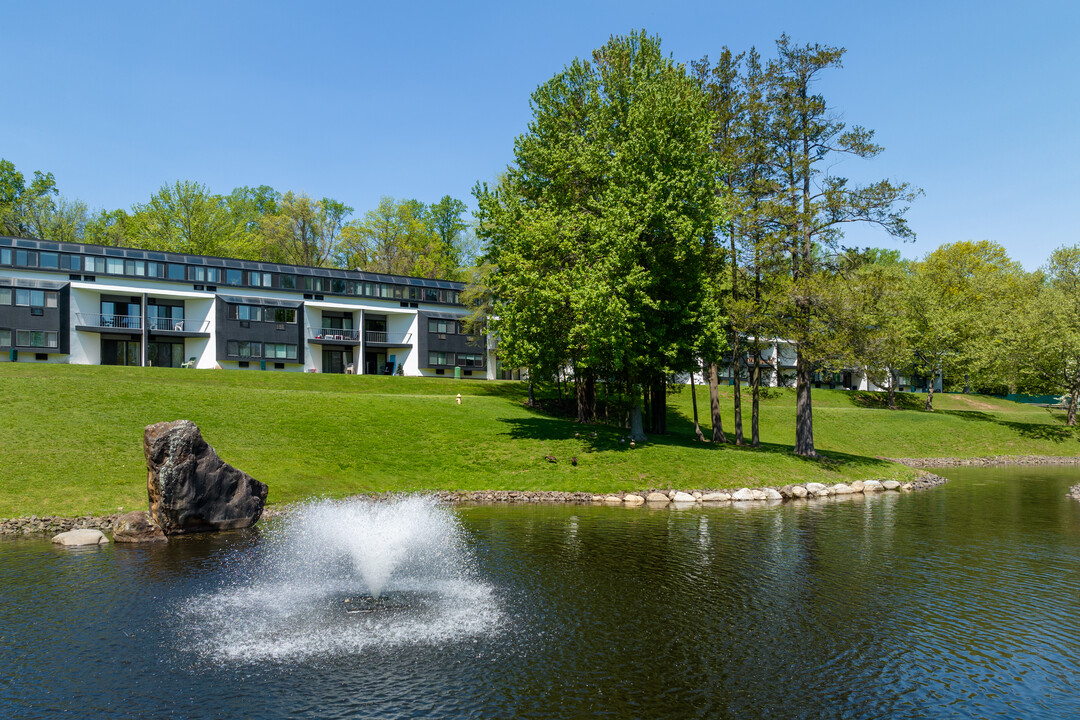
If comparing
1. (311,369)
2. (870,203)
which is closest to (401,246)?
(311,369)

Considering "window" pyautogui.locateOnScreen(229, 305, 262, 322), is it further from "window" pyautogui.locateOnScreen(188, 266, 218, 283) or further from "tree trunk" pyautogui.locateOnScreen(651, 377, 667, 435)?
"tree trunk" pyautogui.locateOnScreen(651, 377, 667, 435)

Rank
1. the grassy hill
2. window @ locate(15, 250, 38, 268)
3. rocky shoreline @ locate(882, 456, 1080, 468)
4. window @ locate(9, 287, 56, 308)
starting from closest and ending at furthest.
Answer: the grassy hill < rocky shoreline @ locate(882, 456, 1080, 468) < window @ locate(9, 287, 56, 308) < window @ locate(15, 250, 38, 268)

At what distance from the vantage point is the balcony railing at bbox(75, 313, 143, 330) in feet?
225

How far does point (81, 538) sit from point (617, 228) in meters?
29.4

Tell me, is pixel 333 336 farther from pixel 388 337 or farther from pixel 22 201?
pixel 22 201

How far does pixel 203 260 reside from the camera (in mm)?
75125

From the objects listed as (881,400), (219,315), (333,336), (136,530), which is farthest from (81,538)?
(881,400)

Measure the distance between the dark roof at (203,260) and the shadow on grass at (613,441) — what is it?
139ft

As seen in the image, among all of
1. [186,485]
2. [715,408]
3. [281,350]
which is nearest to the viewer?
[186,485]

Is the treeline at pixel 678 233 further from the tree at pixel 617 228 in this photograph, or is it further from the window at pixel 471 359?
the window at pixel 471 359

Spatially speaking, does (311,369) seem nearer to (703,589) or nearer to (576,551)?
(576,551)

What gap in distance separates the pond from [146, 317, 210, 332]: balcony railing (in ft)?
179

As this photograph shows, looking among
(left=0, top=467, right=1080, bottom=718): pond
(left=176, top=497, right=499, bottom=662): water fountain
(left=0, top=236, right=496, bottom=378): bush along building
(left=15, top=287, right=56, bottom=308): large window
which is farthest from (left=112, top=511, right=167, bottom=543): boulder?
(left=15, top=287, right=56, bottom=308): large window

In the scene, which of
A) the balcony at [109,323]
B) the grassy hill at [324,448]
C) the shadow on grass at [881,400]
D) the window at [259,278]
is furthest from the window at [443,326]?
the shadow on grass at [881,400]
